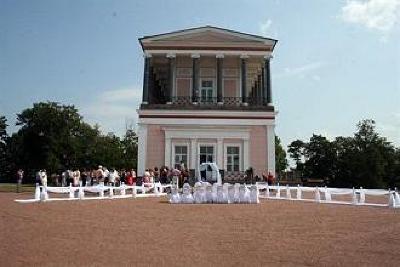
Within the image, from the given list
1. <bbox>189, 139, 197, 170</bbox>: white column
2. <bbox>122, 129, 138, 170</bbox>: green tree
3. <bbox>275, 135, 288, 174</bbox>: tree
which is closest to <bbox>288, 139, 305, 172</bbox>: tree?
<bbox>275, 135, 288, 174</bbox>: tree

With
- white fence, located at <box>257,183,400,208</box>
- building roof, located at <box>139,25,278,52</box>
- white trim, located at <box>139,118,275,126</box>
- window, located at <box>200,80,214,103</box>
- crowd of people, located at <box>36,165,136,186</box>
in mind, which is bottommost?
white fence, located at <box>257,183,400,208</box>

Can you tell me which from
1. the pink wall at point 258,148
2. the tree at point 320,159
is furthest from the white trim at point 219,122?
the tree at point 320,159

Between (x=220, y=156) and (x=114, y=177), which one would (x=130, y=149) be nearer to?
(x=220, y=156)

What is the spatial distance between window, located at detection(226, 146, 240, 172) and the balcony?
3078mm

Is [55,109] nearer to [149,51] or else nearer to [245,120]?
[149,51]

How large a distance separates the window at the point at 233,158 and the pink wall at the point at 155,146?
4935 millimetres

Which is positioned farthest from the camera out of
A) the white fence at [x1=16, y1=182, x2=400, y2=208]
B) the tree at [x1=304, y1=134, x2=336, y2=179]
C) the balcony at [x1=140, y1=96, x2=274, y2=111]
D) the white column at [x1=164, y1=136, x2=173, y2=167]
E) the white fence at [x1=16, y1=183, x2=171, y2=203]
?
the tree at [x1=304, y1=134, x2=336, y2=179]

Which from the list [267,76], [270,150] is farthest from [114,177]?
[267,76]

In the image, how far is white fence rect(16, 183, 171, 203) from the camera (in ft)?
75.1

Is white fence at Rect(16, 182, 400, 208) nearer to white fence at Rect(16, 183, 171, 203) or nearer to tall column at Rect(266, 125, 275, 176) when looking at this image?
white fence at Rect(16, 183, 171, 203)

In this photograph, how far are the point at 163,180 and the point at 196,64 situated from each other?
41.0 feet

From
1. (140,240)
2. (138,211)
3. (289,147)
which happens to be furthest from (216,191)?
(289,147)

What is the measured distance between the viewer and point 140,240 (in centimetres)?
1149

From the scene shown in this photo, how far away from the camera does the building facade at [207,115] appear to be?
3938 cm
